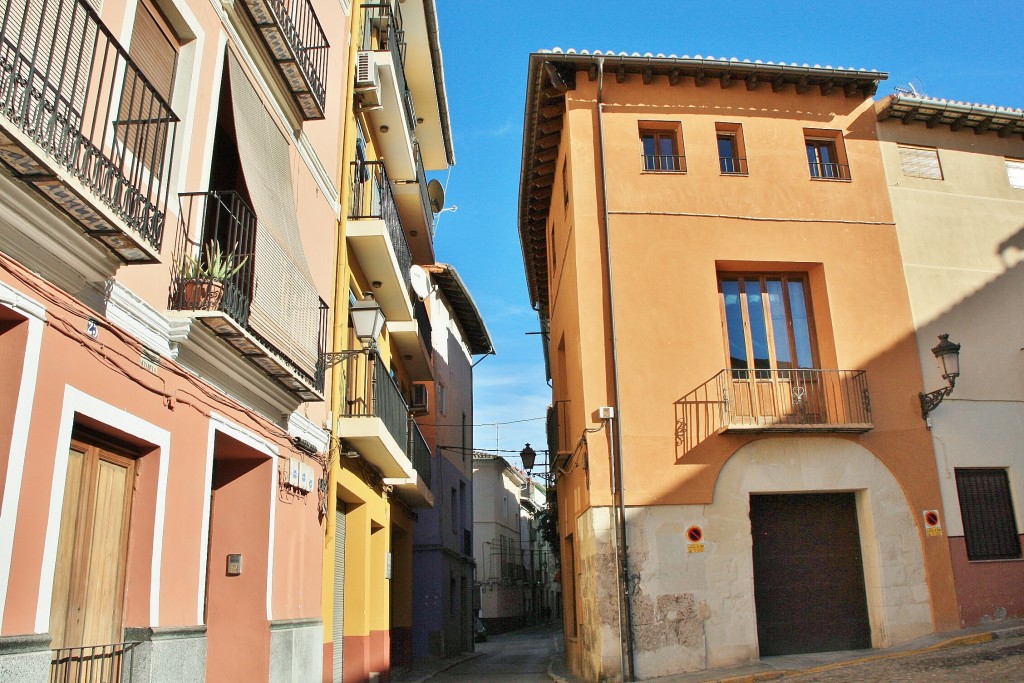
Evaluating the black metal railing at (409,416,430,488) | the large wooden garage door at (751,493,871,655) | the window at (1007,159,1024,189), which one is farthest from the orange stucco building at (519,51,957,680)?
the black metal railing at (409,416,430,488)

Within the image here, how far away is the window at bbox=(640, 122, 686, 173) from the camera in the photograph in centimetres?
1423

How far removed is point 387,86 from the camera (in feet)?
46.6

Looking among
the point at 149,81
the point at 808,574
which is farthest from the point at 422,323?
the point at 149,81

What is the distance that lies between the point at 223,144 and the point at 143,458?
369cm

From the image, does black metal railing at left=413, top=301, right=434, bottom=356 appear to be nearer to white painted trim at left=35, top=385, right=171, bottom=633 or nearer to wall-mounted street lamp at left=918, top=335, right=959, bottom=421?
wall-mounted street lamp at left=918, top=335, right=959, bottom=421

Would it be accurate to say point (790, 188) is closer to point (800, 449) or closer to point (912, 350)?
point (912, 350)

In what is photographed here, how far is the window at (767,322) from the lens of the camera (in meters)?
13.4

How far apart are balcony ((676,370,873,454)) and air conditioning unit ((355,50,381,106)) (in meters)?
6.64

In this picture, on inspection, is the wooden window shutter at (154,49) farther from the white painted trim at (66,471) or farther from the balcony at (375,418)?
the balcony at (375,418)

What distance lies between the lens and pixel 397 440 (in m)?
14.2

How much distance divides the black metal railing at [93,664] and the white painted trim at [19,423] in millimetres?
1024

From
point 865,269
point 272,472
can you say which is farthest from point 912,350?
point 272,472

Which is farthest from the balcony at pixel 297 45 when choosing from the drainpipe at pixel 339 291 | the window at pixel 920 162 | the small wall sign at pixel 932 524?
the small wall sign at pixel 932 524

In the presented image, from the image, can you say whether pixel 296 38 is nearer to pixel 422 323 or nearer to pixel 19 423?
pixel 19 423
